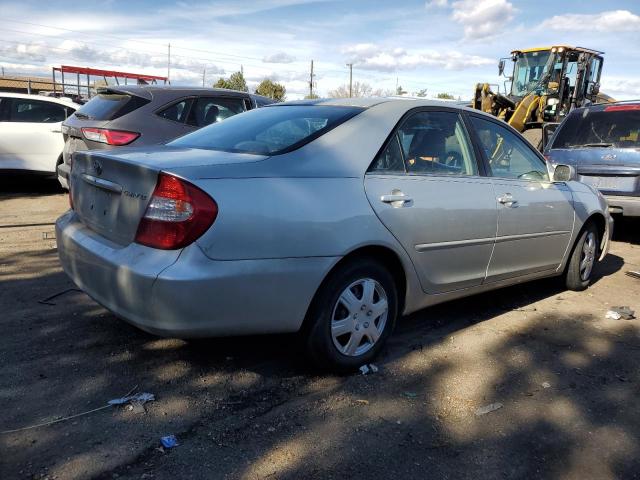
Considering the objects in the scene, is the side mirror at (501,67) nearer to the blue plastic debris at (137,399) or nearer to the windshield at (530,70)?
the windshield at (530,70)

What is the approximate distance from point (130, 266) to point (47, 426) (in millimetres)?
833

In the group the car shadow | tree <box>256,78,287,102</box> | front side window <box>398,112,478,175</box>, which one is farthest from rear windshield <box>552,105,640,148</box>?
tree <box>256,78,287,102</box>

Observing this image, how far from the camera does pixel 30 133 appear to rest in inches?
362

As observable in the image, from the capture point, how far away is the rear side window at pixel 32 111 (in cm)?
920

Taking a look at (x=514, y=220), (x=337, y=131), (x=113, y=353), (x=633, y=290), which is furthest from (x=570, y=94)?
(x=113, y=353)

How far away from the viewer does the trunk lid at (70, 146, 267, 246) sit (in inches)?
113

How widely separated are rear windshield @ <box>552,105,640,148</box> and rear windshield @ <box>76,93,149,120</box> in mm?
5504

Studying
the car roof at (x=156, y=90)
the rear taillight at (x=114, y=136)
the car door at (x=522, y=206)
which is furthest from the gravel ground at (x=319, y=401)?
the car roof at (x=156, y=90)

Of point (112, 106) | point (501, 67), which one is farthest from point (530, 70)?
point (112, 106)

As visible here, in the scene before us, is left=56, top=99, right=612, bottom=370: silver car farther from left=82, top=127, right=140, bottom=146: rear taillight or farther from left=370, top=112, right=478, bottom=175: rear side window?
left=82, top=127, right=140, bottom=146: rear taillight

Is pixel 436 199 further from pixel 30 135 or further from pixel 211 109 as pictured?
pixel 30 135

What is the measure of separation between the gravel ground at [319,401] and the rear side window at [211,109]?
3.05m

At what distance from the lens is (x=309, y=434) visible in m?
2.76

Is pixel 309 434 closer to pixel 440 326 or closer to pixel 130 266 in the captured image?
pixel 130 266
